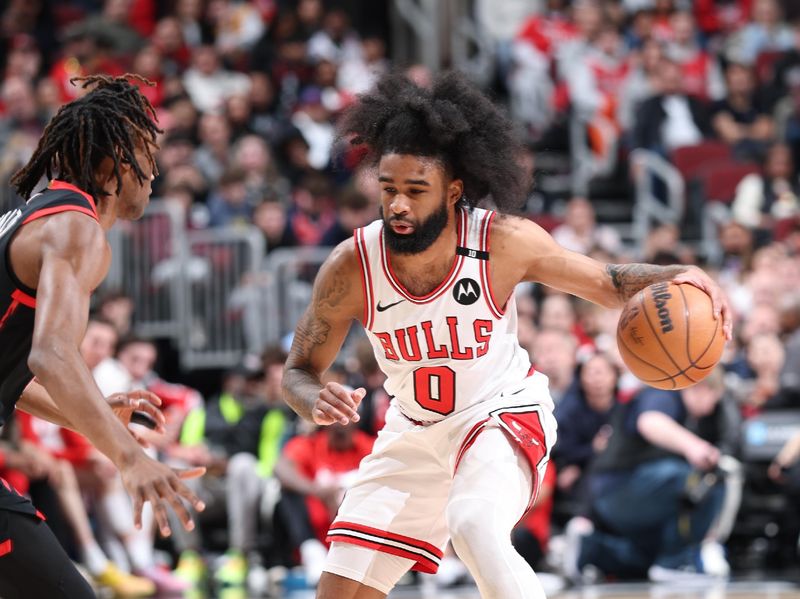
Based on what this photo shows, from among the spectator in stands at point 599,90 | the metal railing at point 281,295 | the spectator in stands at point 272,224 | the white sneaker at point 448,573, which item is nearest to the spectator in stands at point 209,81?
A: the spectator in stands at point 272,224

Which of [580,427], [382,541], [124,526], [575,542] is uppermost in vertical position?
[382,541]

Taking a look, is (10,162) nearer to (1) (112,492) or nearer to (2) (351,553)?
(1) (112,492)

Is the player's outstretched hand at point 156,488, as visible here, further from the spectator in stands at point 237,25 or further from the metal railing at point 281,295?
the spectator in stands at point 237,25

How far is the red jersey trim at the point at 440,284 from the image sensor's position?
4.99 meters

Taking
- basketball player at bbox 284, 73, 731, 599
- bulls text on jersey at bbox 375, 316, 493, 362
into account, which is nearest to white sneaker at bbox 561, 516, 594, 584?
basketball player at bbox 284, 73, 731, 599

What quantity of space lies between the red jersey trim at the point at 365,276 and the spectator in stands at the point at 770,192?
9.32m

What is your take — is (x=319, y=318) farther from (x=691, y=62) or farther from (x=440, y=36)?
(x=440, y=36)

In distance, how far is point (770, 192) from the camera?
45.9 feet

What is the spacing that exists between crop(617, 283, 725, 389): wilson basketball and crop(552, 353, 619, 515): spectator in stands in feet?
16.1

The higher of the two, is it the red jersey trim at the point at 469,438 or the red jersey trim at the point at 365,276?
the red jersey trim at the point at 365,276

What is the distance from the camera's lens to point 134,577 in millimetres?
9070

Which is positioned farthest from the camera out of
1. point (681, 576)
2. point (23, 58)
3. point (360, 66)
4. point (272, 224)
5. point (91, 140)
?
point (360, 66)

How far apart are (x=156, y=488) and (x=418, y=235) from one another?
1.70m

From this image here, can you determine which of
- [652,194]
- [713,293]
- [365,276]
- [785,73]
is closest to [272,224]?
[652,194]
